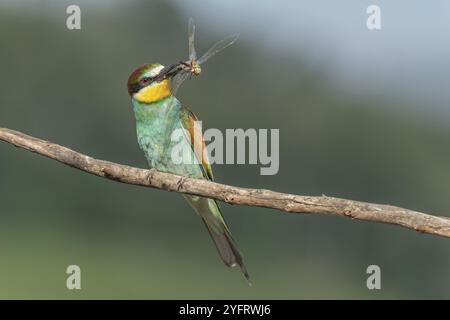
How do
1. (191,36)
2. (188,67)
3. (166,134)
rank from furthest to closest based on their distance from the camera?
(166,134) < (188,67) < (191,36)

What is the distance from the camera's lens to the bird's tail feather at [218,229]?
202 inches

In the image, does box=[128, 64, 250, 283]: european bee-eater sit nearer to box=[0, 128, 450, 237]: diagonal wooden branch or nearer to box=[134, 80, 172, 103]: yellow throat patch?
box=[134, 80, 172, 103]: yellow throat patch

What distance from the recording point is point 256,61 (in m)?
17.2

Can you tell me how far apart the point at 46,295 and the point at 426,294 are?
5.50 metres

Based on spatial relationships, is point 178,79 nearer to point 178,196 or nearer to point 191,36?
point 191,36

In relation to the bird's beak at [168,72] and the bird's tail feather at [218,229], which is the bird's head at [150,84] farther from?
the bird's tail feather at [218,229]

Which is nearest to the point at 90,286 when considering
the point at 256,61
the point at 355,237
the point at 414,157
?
the point at 355,237

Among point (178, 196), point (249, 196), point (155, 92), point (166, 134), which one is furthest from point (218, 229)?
point (178, 196)

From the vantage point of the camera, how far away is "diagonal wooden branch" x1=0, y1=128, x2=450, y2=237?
3998 millimetres

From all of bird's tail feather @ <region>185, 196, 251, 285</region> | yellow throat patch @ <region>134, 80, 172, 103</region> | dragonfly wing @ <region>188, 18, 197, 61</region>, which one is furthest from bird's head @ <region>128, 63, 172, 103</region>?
bird's tail feather @ <region>185, 196, 251, 285</region>

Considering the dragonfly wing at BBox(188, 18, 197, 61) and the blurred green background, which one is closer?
the dragonfly wing at BBox(188, 18, 197, 61)

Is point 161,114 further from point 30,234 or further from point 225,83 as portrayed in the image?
point 225,83

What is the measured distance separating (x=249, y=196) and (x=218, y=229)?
107 cm

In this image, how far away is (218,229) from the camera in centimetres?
521
